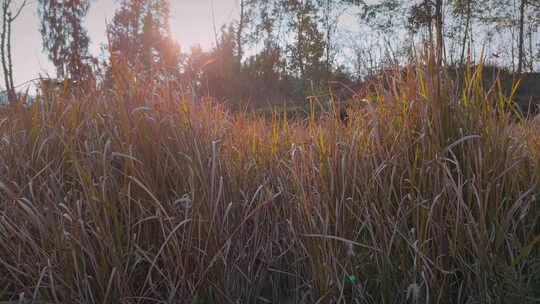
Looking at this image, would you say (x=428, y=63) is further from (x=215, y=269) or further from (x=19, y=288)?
(x=19, y=288)

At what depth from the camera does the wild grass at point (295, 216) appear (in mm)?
1077

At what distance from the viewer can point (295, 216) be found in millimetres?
1396

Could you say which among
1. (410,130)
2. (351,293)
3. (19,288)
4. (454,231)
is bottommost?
(351,293)

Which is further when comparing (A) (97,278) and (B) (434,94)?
(B) (434,94)

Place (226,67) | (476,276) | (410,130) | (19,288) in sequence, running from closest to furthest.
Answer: (476,276) → (19,288) → (410,130) → (226,67)

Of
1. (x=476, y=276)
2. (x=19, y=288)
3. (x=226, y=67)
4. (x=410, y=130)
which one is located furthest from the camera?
(x=226, y=67)

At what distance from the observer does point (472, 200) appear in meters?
1.19

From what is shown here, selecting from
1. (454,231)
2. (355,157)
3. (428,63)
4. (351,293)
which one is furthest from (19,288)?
(428,63)

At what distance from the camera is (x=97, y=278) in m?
1.09

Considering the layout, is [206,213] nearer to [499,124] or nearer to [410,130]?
[410,130]

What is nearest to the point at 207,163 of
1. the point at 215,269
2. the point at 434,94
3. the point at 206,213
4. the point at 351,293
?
the point at 206,213

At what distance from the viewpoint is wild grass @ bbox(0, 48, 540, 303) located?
1077 mm

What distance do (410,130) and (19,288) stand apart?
1785 mm

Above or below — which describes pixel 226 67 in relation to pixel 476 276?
above
